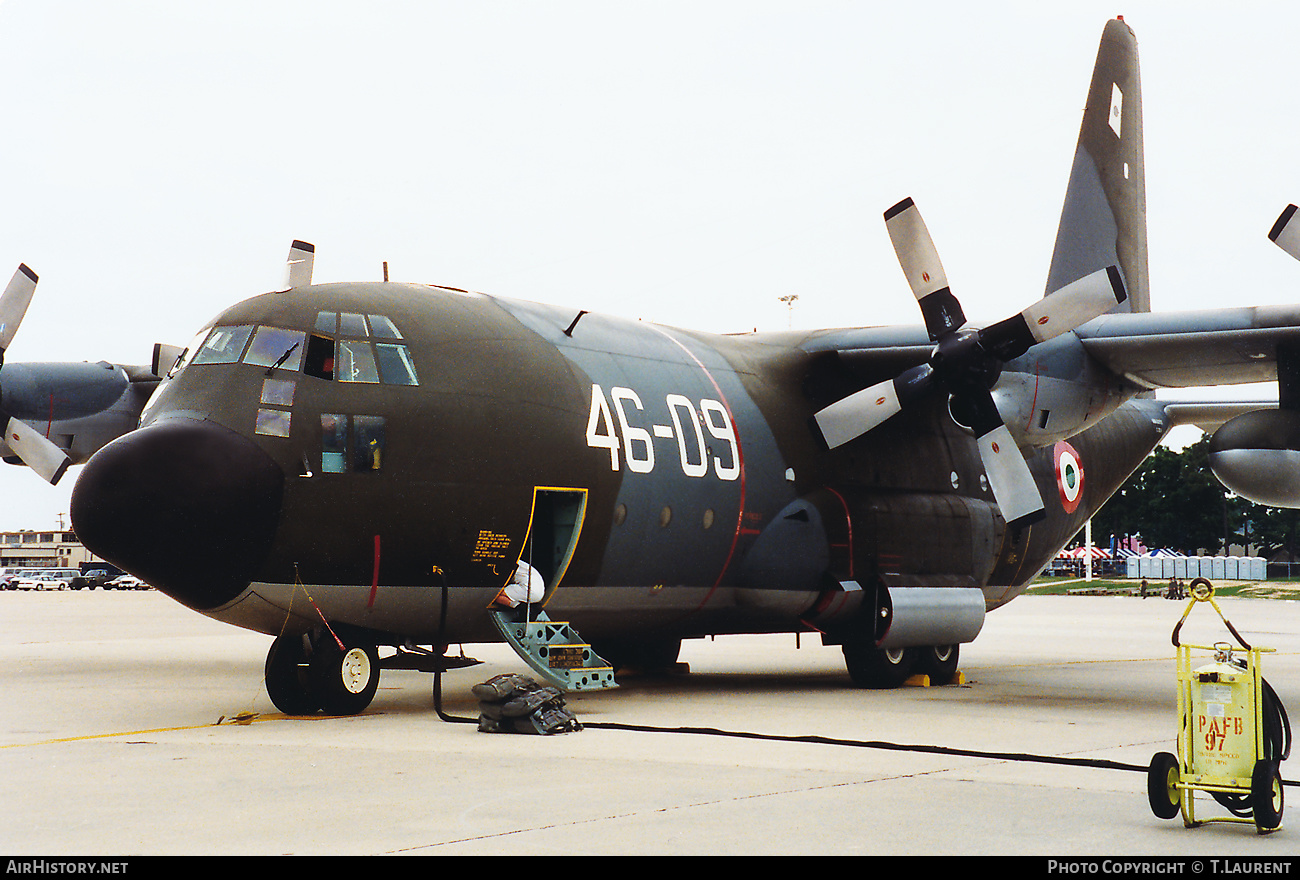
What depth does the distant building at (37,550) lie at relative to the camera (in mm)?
163725

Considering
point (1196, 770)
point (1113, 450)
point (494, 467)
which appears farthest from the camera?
point (1113, 450)

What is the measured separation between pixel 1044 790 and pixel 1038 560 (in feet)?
40.9

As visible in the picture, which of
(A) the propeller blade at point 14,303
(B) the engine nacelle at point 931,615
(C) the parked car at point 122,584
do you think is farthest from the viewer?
(C) the parked car at point 122,584

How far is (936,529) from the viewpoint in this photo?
17.5 m

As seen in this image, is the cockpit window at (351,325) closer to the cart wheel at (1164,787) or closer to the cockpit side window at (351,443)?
the cockpit side window at (351,443)

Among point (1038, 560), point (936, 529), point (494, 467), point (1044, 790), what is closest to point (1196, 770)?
point (1044, 790)

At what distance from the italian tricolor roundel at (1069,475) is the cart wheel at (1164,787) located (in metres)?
13.3

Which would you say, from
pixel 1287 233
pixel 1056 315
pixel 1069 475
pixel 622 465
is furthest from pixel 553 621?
pixel 1069 475

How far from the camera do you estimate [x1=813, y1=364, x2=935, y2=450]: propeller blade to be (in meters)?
15.3

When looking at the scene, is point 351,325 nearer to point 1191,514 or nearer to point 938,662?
point 938,662

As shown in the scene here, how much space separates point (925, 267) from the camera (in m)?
15.3

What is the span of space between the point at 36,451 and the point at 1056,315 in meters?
13.9

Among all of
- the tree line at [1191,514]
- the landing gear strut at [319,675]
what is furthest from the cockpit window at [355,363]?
the tree line at [1191,514]
